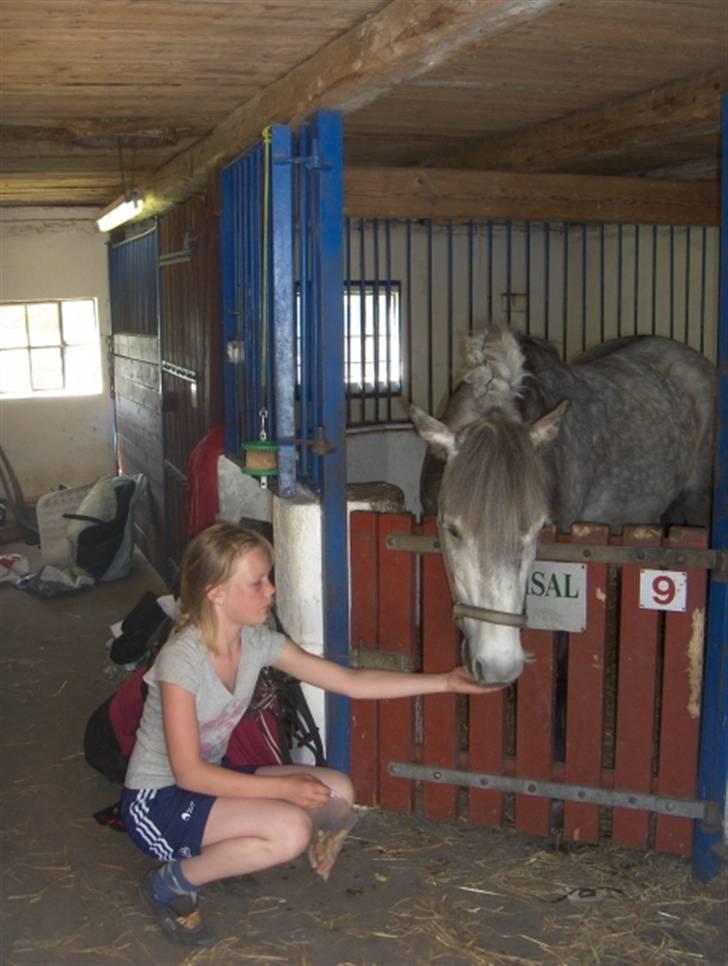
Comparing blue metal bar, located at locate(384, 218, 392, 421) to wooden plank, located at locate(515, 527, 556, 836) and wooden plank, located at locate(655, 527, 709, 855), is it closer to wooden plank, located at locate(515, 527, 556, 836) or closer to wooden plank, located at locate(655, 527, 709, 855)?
wooden plank, located at locate(515, 527, 556, 836)

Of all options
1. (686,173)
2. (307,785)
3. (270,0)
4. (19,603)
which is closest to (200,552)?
(307,785)

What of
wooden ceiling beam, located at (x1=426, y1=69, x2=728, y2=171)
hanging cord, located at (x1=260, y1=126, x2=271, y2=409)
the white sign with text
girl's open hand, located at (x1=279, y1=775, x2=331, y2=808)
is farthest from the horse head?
wooden ceiling beam, located at (x1=426, y1=69, x2=728, y2=171)

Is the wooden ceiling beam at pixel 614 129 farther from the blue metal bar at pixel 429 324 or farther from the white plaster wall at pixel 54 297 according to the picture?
the white plaster wall at pixel 54 297

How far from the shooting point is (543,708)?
3650 millimetres

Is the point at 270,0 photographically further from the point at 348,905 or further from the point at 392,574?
the point at 348,905

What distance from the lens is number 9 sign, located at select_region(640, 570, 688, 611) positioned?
3.40 meters

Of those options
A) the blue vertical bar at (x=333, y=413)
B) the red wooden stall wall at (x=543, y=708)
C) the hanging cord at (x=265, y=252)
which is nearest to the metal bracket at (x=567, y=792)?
the red wooden stall wall at (x=543, y=708)

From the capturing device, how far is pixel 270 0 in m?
3.20

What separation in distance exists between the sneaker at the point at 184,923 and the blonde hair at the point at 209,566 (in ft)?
2.45

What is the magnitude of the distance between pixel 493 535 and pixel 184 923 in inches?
56.1

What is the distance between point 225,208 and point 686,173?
370 centimetres

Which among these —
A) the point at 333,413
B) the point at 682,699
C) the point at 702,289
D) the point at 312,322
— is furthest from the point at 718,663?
the point at 702,289

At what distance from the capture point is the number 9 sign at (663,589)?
3402mm

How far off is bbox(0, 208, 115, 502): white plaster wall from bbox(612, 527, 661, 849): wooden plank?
8082 millimetres
